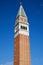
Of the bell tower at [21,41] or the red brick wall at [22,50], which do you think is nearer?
the red brick wall at [22,50]

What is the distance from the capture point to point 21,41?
40438 mm

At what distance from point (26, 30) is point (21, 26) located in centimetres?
186

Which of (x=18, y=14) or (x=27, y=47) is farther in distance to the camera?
(x=18, y=14)

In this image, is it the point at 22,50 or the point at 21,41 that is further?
the point at 21,41

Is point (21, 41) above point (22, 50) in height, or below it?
above

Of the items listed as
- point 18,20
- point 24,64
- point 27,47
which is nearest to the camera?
point 24,64

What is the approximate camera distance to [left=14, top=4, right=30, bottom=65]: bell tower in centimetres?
3872

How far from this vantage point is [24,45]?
4028 cm

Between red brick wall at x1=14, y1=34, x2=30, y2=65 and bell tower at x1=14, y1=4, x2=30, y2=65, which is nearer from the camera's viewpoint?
red brick wall at x1=14, y1=34, x2=30, y2=65

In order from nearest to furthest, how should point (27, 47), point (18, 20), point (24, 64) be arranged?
point (24, 64)
point (27, 47)
point (18, 20)

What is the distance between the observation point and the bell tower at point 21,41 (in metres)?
38.7

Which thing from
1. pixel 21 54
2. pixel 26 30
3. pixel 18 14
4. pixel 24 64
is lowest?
pixel 24 64

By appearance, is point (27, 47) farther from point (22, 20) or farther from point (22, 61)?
point (22, 20)

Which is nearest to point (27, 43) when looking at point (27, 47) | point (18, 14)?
point (27, 47)
